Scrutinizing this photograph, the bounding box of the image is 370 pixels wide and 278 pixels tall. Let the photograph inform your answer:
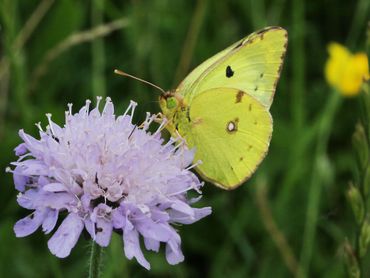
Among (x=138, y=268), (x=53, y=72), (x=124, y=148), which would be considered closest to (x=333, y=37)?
(x=53, y=72)

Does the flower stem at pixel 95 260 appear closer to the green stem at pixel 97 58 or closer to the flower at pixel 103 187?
the flower at pixel 103 187

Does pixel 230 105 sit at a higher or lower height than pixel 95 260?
higher

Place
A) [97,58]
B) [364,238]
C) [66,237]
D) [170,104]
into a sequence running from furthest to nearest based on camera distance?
[97,58] < [170,104] < [364,238] < [66,237]

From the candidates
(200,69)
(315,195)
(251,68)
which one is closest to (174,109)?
(200,69)

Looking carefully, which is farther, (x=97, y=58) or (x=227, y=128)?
(x=97, y=58)

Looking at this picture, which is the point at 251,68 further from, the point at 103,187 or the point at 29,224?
the point at 29,224

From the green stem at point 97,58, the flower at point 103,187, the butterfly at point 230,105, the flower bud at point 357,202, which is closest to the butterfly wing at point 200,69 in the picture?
the butterfly at point 230,105

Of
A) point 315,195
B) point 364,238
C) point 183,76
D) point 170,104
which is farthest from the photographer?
point 183,76
